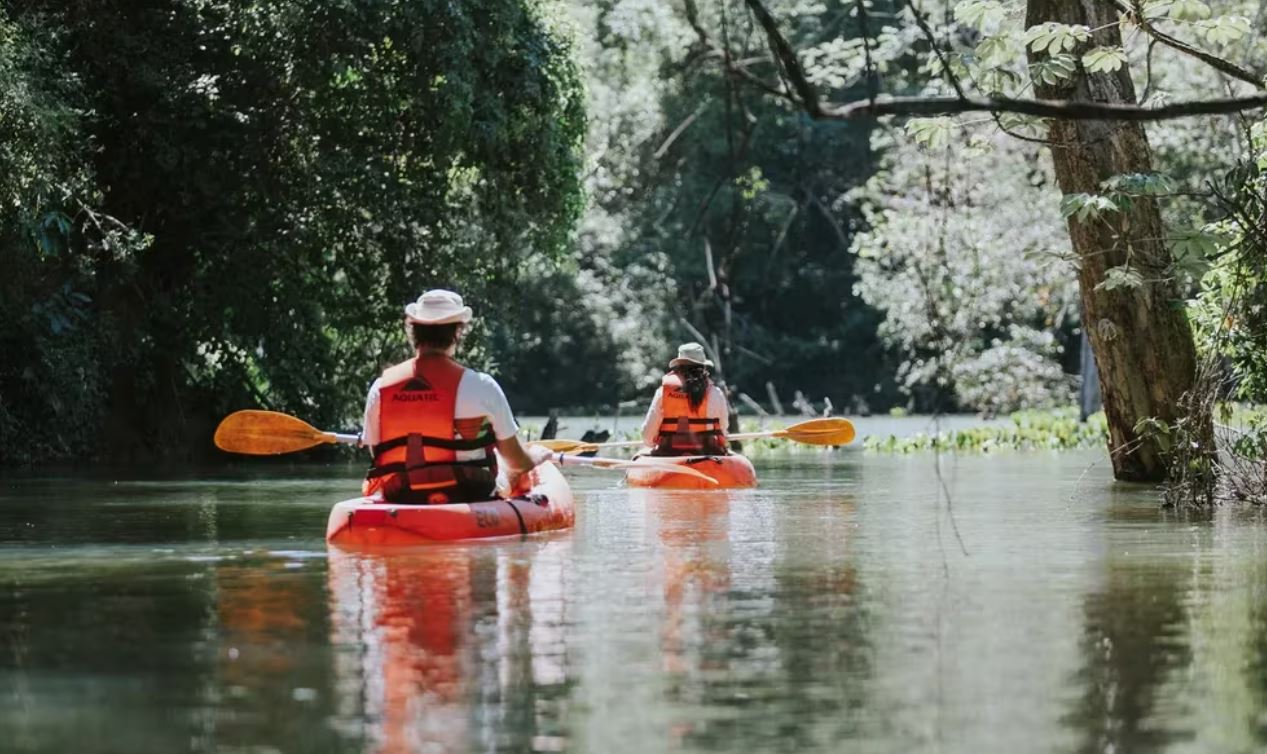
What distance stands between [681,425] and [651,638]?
9.92 meters

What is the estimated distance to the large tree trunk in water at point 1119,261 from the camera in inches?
621

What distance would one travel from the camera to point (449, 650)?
6957mm

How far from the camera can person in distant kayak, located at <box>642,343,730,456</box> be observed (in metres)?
17.1

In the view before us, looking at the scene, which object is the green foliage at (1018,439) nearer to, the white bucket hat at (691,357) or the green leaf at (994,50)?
the white bucket hat at (691,357)

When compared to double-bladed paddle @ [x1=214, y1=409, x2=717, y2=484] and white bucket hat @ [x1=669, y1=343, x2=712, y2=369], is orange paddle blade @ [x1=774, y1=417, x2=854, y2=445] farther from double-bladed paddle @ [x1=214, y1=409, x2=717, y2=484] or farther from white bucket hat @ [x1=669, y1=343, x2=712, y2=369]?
double-bladed paddle @ [x1=214, y1=409, x2=717, y2=484]

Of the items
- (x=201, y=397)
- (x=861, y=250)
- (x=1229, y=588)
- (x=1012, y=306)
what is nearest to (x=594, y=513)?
(x=1229, y=588)

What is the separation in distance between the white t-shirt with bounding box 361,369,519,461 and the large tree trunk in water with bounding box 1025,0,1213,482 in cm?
620

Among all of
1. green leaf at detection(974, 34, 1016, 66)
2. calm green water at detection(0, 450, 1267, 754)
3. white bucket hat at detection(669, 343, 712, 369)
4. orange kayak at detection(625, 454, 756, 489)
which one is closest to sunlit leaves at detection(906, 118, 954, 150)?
green leaf at detection(974, 34, 1016, 66)

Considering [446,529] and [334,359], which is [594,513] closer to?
[446,529]

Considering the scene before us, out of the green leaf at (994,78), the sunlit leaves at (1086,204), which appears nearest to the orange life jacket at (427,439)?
the green leaf at (994,78)

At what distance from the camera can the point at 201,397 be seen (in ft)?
83.0

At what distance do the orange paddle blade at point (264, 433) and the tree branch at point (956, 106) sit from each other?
25.3 feet

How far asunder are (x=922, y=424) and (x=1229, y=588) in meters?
30.1

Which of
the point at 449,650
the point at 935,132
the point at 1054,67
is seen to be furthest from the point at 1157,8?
the point at 449,650
